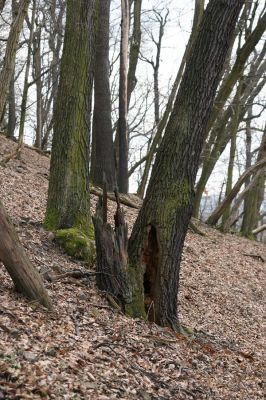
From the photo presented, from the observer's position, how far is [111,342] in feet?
17.0

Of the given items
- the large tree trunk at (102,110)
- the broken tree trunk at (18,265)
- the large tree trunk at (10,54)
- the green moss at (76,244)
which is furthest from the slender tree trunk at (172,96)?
the broken tree trunk at (18,265)

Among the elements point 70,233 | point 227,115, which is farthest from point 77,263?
point 227,115

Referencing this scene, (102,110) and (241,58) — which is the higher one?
(241,58)

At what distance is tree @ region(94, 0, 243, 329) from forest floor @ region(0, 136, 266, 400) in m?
0.51

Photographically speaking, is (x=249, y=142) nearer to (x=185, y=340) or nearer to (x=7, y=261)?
(x=185, y=340)

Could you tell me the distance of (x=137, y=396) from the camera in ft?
14.4

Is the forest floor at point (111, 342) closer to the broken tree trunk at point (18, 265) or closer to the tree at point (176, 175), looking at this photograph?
the broken tree trunk at point (18, 265)

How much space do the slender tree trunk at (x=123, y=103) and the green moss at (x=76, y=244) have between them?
21.5ft

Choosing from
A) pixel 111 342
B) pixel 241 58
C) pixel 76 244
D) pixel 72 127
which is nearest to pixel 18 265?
pixel 111 342

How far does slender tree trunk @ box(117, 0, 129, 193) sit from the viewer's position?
44.9ft

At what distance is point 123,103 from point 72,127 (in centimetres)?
626

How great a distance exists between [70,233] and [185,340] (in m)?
2.33

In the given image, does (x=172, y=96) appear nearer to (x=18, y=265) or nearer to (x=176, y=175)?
(x=176, y=175)

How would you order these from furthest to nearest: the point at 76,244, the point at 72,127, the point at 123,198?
the point at 123,198 → the point at 72,127 → the point at 76,244
